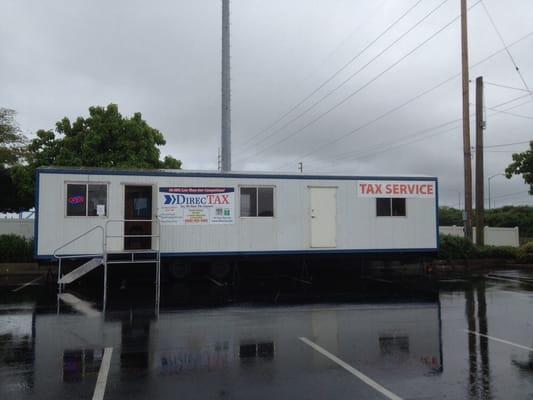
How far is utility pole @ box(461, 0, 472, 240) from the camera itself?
20281mm

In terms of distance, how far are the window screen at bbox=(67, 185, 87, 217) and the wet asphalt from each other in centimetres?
217

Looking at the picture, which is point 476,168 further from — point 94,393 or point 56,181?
point 94,393

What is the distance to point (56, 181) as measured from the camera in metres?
13.6

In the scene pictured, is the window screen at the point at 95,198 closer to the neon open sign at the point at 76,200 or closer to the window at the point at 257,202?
the neon open sign at the point at 76,200

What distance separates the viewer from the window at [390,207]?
16.2 meters

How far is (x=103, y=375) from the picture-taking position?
6.29 meters

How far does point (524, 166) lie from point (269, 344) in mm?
19625

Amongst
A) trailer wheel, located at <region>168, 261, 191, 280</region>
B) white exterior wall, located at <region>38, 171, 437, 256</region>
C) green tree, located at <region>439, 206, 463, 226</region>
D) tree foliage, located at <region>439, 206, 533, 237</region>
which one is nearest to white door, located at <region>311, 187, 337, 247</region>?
white exterior wall, located at <region>38, 171, 437, 256</region>

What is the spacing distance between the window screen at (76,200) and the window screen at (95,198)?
10 cm

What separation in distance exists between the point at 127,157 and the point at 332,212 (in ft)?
38.5

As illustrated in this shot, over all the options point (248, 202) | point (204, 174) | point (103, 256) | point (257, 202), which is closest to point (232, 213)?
point (248, 202)

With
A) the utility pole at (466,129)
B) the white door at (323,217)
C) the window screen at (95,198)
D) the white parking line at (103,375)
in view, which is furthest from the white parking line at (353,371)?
the utility pole at (466,129)

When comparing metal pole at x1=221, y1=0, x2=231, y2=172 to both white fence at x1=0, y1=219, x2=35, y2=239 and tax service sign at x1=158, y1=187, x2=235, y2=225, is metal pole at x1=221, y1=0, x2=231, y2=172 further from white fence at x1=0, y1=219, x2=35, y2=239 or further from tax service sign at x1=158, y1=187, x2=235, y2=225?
white fence at x1=0, y1=219, x2=35, y2=239

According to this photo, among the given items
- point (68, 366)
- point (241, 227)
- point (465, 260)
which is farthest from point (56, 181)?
point (465, 260)
